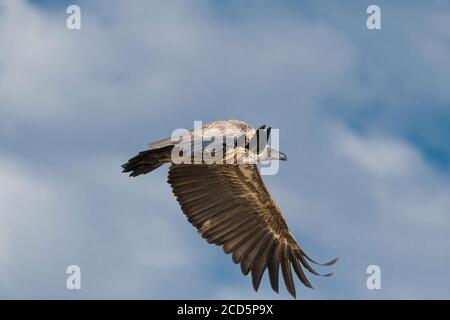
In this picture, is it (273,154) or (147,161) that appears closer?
(147,161)

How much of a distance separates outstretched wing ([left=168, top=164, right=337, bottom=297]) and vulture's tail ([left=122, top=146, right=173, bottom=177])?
1248 mm

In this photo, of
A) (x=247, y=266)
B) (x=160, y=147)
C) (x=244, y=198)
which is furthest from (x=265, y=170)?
(x=160, y=147)

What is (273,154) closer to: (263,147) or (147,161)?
(263,147)

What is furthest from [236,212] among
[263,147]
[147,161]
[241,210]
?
[147,161]

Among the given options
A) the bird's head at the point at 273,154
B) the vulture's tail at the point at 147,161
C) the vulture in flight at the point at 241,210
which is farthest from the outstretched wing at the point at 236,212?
the vulture's tail at the point at 147,161

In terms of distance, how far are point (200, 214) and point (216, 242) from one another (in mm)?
596

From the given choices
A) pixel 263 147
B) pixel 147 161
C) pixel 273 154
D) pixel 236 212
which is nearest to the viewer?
pixel 147 161

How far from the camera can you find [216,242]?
16.0m

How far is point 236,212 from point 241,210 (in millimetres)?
98

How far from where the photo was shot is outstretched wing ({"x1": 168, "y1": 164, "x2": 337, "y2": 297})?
16000 mm

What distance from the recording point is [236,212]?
16.4 m

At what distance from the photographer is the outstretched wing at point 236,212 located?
1600 centimetres

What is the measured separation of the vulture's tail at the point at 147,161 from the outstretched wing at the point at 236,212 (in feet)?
4.09

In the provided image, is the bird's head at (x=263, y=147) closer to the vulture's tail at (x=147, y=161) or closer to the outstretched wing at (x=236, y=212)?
the outstretched wing at (x=236, y=212)
